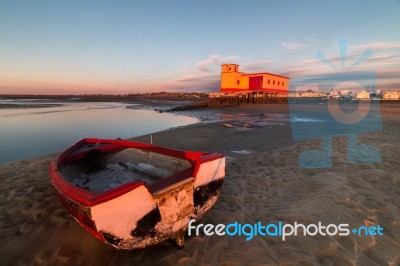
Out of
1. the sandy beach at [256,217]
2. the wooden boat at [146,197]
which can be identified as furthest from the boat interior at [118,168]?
the sandy beach at [256,217]

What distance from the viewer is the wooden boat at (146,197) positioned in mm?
2424


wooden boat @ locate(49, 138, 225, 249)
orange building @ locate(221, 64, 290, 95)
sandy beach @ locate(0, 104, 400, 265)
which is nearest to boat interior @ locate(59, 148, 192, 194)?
wooden boat @ locate(49, 138, 225, 249)

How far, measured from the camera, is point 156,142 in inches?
406

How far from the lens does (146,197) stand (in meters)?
2.61

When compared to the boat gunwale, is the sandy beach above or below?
Result: below

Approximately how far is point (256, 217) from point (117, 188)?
2580 mm

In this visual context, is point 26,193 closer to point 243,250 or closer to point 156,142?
point 243,250

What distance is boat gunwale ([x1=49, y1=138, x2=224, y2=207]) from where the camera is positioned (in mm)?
2402

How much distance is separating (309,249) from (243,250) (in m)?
0.93

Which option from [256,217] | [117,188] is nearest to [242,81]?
[256,217]

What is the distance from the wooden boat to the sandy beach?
1.67 feet

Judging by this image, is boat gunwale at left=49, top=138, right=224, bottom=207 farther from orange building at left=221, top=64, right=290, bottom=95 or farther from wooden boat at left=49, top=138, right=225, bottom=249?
orange building at left=221, top=64, right=290, bottom=95

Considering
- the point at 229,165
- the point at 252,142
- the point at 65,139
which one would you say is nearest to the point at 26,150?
the point at 65,139

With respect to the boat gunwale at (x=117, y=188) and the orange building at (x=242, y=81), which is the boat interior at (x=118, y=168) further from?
the orange building at (x=242, y=81)
